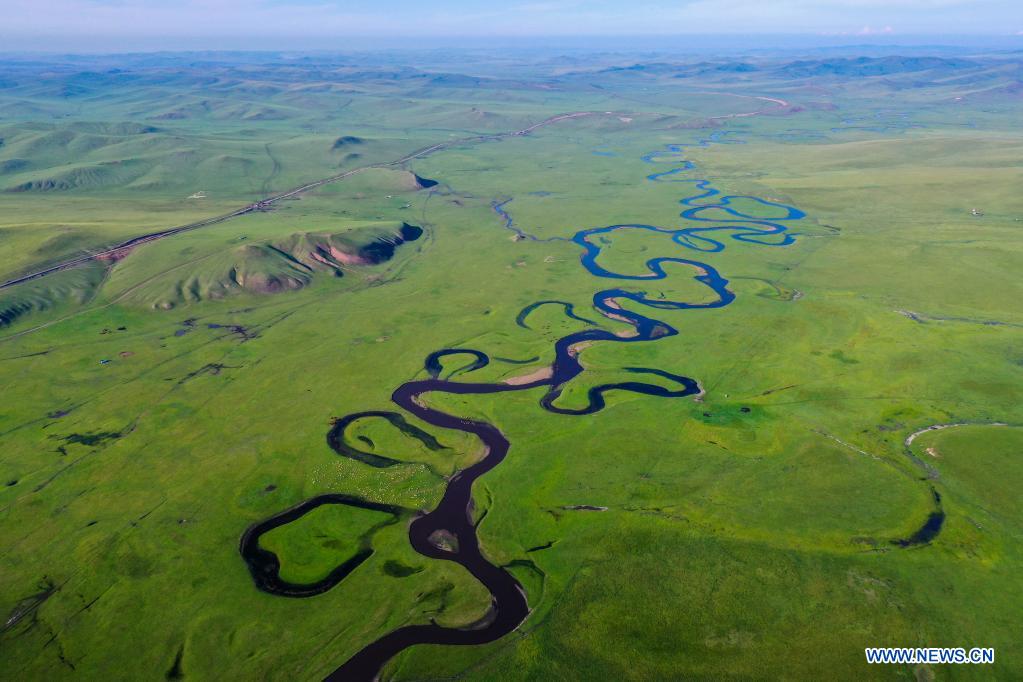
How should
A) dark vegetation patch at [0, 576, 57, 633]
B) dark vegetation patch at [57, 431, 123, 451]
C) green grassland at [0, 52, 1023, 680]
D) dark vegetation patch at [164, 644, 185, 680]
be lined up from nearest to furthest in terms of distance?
dark vegetation patch at [164, 644, 185, 680] → green grassland at [0, 52, 1023, 680] → dark vegetation patch at [0, 576, 57, 633] → dark vegetation patch at [57, 431, 123, 451]

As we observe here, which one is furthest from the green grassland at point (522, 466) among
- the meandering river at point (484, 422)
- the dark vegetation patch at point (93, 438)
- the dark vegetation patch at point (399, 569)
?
the meandering river at point (484, 422)

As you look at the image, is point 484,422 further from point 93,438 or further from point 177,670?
point 93,438

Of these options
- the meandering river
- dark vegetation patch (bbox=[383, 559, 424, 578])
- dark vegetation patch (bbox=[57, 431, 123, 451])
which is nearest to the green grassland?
dark vegetation patch (bbox=[383, 559, 424, 578])

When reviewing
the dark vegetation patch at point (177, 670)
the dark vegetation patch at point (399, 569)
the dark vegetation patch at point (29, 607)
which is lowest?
the dark vegetation patch at point (177, 670)

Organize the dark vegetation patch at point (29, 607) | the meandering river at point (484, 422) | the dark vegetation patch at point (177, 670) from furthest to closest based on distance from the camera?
the dark vegetation patch at point (29, 607) → the meandering river at point (484, 422) → the dark vegetation patch at point (177, 670)

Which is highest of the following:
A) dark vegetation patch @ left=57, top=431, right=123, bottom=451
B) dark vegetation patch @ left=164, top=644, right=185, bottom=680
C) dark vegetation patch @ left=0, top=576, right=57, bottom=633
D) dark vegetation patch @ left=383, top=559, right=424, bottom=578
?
dark vegetation patch @ left=383, top=559, right=424, bottom=578

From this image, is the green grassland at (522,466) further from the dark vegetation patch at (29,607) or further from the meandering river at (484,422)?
the meandering river at (484,422)

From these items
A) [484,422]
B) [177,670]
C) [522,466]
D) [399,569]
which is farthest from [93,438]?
[522,466]

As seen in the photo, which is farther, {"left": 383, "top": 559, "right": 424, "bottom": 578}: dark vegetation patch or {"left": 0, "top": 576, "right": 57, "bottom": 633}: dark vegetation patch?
{"left": 383, "top": 559, "right": 424, "bottom": 578}: dark vegetation patch

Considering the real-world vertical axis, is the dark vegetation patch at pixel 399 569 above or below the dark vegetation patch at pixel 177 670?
above

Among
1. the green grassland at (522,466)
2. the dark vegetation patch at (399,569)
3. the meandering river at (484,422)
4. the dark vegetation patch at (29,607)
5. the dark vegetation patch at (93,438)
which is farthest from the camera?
the dark vegetation patch at (93,438)

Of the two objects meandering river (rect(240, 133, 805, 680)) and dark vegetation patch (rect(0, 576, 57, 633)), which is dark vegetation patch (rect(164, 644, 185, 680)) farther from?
dark vegetation patch (rect(0, 576, 57, 633))
